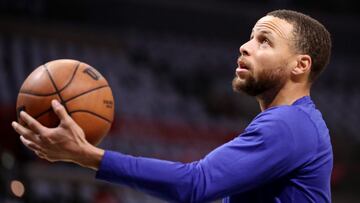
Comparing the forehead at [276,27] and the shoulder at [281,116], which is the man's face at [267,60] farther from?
the shoulder at [281,116]

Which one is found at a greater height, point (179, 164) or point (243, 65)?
point (243, 65)

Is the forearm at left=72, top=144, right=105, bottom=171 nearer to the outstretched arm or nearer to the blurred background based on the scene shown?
the outstretched arm

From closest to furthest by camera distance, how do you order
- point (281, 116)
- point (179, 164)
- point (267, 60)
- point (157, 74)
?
point (179, 164) < point (281, 116) < point (267, 60) < point (157, 74)

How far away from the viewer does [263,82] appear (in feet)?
7.99

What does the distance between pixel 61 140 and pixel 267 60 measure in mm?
828

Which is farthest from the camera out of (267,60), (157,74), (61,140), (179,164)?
(157,74)

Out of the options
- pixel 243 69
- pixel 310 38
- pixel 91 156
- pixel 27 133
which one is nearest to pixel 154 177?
pixel 91 156

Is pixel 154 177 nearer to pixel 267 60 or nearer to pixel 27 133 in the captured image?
pixel 27 133

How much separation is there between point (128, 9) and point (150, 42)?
823 millimetres

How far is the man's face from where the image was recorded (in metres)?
2.42

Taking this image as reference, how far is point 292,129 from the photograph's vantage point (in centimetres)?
224

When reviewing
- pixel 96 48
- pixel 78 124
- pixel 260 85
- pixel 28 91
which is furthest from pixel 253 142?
pixel 96 48

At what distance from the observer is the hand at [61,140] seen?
2039mm

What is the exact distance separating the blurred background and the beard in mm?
5214
